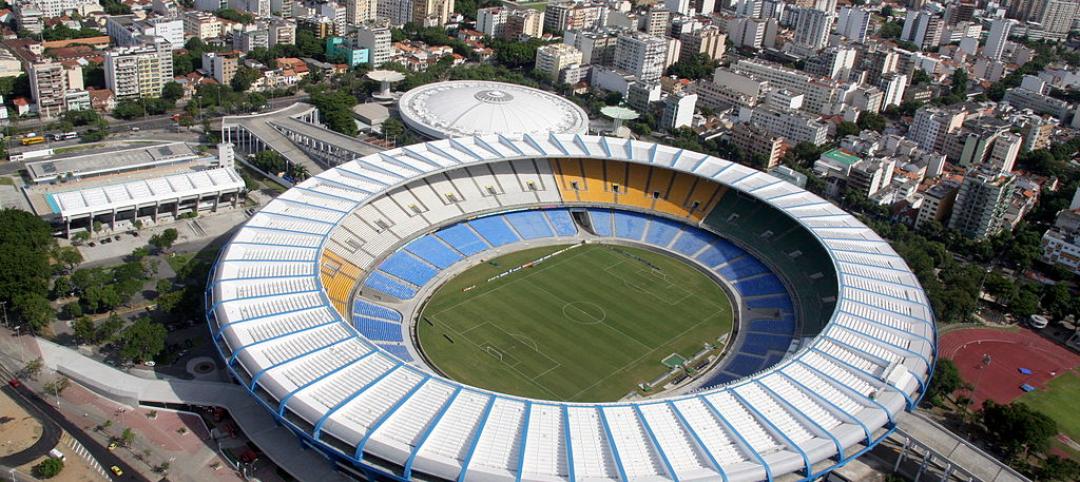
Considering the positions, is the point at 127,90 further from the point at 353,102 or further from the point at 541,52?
the point at 541,52

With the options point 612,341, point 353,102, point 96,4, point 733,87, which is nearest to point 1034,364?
point 612,341

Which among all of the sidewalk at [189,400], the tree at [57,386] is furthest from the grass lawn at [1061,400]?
the tree at [57,386]

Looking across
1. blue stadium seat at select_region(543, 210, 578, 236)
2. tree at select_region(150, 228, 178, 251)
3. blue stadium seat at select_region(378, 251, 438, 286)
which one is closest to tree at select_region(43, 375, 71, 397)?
tree at select_region(150, 228, 178, 251)

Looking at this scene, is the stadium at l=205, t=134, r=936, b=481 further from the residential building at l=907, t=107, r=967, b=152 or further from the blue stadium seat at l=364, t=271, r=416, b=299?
the residential building at l=907, t=107, r=967, b=152

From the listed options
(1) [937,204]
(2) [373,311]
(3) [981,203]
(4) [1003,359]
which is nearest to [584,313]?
(2) [373,311]

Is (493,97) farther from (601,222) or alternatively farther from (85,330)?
(85,330)

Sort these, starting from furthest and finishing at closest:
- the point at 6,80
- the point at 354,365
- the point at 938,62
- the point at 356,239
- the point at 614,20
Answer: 1. the point at 614,20
2. the point at 938,62
3. the point at 6,80
4. the point at 356,239
5. the point at 354,365
